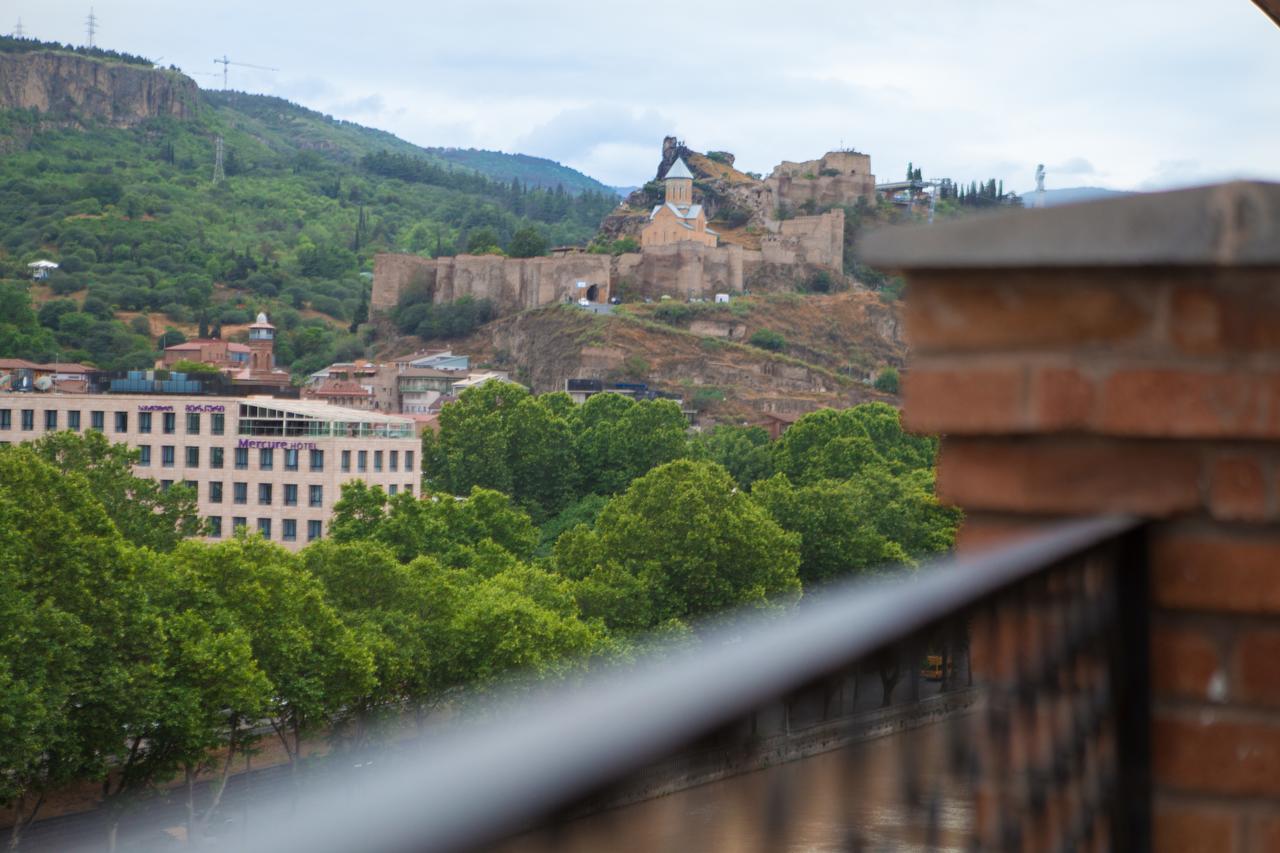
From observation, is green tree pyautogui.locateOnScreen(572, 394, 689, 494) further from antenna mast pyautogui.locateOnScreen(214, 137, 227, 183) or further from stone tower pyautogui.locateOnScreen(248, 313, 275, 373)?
antenna mast pyautogui.locateOnScreen(214, 137, 227, 183)

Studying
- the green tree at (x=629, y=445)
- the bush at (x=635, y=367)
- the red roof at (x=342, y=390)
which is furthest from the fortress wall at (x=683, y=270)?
the green tree at (x=629, y=445)

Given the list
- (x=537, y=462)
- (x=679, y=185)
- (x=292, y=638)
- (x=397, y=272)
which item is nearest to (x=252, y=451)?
(x=537, y=462)

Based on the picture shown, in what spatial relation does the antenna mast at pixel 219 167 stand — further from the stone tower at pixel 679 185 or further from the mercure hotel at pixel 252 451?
the mercure hotel at pixel 252 451

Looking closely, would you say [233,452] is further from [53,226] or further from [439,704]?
[53,226]

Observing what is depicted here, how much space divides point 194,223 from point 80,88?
4150 cm

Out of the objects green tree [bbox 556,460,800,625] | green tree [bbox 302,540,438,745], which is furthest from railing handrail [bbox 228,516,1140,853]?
green tree [bbox 556,460,800,625]

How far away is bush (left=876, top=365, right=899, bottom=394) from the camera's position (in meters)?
90.8

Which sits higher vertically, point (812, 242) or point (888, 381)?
point (812, 242)

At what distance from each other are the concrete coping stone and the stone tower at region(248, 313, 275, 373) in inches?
3690

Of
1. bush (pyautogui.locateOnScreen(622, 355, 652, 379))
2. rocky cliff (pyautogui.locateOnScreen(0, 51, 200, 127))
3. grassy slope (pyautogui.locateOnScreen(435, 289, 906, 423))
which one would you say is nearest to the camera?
bush (pyautogui.locateOnScreen(622, 355, 652, 379))

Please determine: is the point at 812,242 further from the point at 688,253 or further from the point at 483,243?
the point at 483,243

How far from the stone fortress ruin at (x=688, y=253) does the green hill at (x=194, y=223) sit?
729 centimetres

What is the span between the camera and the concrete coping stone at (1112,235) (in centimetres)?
196

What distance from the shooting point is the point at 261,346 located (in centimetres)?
10031
